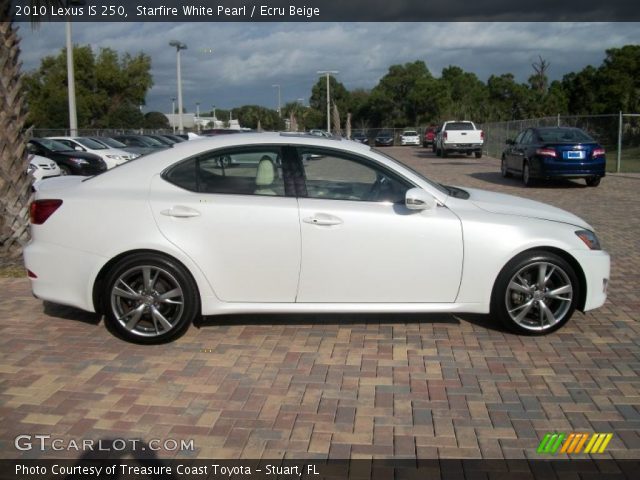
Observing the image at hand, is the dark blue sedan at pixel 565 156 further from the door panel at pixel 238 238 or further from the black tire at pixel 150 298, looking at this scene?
the black tire at pixel 150 298

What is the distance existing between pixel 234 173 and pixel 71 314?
82.6 inches

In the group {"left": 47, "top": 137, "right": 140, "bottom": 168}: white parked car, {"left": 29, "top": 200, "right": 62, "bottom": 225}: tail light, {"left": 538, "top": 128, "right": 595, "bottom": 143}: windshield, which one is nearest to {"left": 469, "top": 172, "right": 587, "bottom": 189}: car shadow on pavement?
{"left": 538, "top": 128, "right": 595, "bottom": 143}: windshield

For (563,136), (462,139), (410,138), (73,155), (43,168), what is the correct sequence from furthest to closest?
(410,138)
(462,139)
(73,155)
(43,168)
(563,136)

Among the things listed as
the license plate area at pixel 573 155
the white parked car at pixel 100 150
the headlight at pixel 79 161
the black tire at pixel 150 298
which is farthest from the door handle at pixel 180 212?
the white parked car at pixel 100 150

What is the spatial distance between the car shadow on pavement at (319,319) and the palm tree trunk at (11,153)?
359 cm

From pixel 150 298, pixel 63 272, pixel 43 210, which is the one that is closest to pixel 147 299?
pixel 150 298

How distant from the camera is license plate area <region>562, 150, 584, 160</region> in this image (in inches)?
635

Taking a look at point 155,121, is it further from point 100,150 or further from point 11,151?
point 11,151

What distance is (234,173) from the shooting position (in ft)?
17.1

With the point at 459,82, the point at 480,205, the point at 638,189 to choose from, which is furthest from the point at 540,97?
the point at 480,205

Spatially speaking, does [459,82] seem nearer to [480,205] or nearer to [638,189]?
[638,189]

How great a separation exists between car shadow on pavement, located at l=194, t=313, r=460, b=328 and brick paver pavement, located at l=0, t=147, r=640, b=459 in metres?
0.02

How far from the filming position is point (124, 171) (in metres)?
5.18

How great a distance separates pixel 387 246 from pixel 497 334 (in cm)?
124
